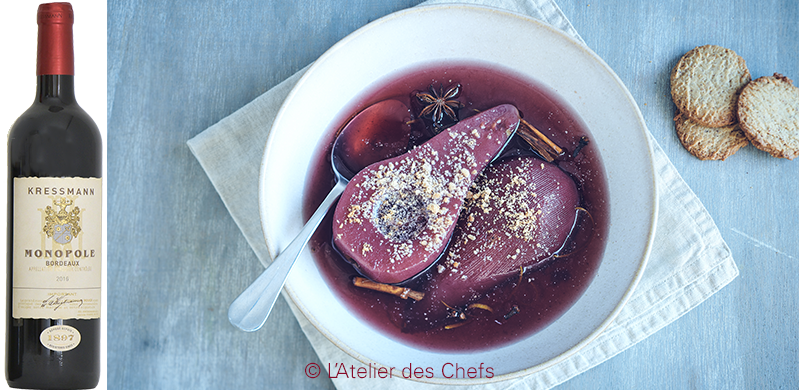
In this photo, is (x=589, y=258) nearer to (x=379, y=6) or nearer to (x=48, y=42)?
(x=379, y=6)

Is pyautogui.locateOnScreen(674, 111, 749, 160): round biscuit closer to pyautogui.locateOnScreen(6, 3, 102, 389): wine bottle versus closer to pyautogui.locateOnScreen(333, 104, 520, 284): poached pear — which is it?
pyautogui.locateOnScreen(333, 104, 520, 284): poached pear

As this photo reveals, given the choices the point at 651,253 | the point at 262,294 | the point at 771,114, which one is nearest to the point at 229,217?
the point at 262,294

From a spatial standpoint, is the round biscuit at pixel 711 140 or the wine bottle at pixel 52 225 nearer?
the wine bottle at pixel 52 225

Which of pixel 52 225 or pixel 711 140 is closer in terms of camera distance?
pixel 52 225

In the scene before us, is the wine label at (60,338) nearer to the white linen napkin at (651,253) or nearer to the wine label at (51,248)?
the wine label at (51,248)

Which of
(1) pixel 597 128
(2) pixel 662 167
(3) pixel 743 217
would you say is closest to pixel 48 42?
(1) pixel 597 128

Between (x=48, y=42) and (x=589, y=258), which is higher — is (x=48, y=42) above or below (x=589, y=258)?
above

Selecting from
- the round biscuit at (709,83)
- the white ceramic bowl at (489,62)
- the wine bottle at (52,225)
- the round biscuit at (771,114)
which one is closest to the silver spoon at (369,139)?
the white ceramic bowl at (489,62)
